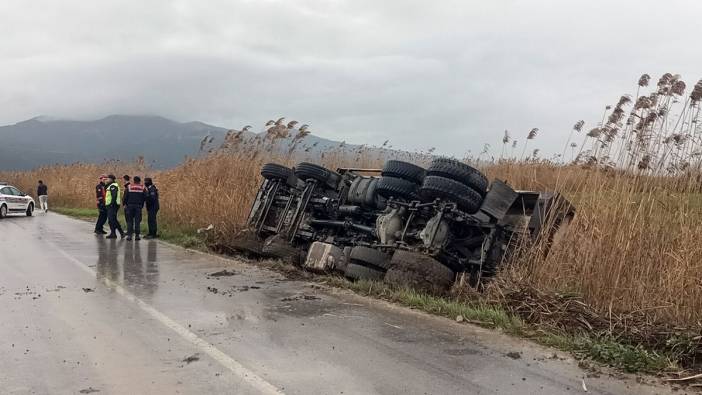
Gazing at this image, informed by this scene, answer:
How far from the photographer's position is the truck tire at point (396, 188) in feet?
31.5

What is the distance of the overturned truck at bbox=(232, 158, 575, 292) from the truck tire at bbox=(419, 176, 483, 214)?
0.05ft

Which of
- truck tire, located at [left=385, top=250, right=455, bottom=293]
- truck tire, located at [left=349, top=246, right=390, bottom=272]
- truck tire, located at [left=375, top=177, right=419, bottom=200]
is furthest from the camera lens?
truck tire, located at [left=375, top=177, right=419, bottom=200]

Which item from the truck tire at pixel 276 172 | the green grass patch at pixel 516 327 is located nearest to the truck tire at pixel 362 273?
the green grass patch at pixel 516 327

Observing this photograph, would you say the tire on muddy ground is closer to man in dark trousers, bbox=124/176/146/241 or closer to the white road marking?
the white road marking

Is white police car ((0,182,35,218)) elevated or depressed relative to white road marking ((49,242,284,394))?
depressed

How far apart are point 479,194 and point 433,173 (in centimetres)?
73

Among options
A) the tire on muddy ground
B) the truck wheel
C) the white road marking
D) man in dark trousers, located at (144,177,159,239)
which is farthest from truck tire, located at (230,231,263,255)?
man in dark trousers, located at (144,177,159,239)

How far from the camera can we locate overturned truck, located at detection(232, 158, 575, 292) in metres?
8.12

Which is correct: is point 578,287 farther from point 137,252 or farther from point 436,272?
point 137,252

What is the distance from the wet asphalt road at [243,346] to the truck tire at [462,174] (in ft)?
7.34

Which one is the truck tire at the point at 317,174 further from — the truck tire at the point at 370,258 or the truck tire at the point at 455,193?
the truck tire at the point at 455,193

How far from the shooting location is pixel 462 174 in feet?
28.5

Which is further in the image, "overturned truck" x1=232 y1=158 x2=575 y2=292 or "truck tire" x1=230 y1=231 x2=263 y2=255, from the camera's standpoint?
"truck tire" x1=230 y1=231 x2=263 y2=255

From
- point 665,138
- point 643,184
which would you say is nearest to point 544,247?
point 643,184
